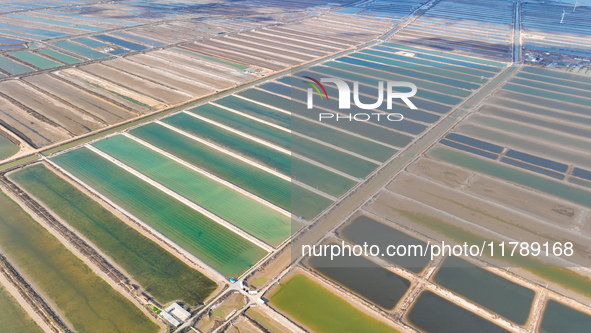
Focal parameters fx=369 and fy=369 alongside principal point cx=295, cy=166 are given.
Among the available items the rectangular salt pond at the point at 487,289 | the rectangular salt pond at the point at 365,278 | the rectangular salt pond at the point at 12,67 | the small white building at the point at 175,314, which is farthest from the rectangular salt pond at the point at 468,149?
the rectangular salt pond at the point at 12,67

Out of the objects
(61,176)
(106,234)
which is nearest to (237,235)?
(106,234)

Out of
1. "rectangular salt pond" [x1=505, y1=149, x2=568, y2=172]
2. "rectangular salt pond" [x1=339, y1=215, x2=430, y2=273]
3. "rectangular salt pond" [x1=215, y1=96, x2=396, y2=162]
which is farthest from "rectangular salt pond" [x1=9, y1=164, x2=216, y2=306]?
"rectangular salt pond" [x1=505, y1=149, x2=568, y2=172]

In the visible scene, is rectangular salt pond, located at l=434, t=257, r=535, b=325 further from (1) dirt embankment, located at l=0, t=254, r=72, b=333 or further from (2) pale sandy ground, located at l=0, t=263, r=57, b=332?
(2) pale sandy ground, located at l=0, t=263, r=57, b=332

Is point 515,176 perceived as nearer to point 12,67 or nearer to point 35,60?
point 12,67

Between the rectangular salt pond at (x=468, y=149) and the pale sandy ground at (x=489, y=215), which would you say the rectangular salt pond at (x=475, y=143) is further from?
the pale sandy ground at (x=489, y=215)

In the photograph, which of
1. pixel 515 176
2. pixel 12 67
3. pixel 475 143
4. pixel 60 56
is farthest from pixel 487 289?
pixel 60 56

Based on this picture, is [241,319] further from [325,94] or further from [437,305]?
[325,94]
